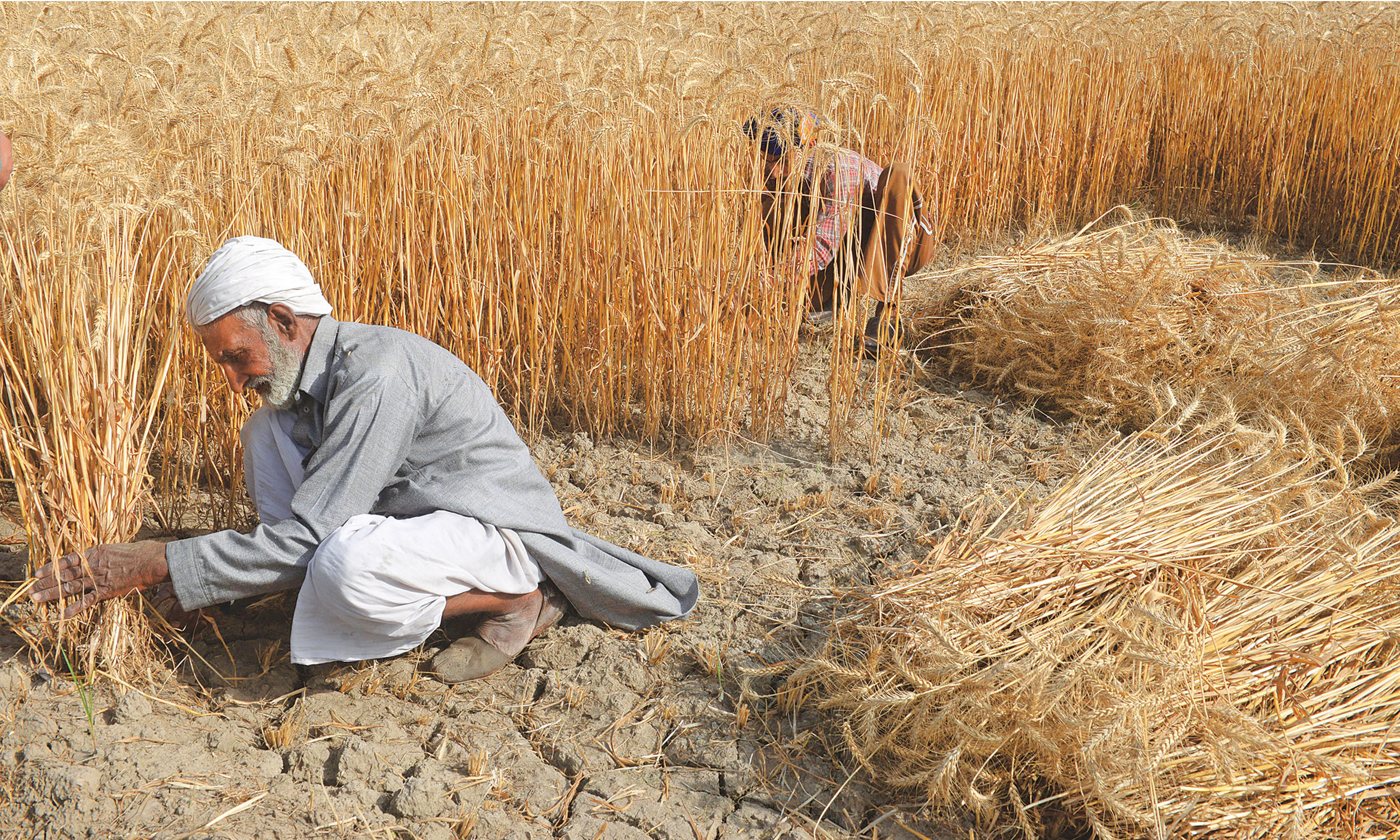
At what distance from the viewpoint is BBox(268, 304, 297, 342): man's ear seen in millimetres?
1708

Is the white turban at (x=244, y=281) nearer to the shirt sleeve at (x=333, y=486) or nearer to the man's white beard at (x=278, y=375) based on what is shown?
the man's white beard at (x=278, y=375)

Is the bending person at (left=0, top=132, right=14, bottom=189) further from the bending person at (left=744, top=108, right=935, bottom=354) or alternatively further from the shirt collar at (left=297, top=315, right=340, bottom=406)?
the bending person at (left=744, top=108, right=935, bottom=354)

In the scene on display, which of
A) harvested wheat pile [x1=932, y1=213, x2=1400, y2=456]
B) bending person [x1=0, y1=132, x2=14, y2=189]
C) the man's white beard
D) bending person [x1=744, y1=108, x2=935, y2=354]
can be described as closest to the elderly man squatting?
the man's white beard

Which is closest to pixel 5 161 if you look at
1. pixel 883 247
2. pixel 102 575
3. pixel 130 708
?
pixel 102 575

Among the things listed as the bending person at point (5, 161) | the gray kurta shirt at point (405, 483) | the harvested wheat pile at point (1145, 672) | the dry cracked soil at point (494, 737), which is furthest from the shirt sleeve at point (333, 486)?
the harvested wheat pile at point (1145, 672)

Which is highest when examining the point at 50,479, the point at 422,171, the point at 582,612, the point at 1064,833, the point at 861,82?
the point at 861,82

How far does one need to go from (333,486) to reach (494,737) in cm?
54

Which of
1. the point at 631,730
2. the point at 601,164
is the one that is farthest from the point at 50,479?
the point at 601,164

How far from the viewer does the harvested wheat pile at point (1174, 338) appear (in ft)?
9.34

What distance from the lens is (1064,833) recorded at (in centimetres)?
166

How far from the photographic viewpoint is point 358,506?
1.73m

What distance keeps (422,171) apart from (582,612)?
4.22 ft

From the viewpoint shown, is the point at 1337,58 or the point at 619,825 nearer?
the point at 619,825

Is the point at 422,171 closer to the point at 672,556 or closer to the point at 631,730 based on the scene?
the point at 672,556
